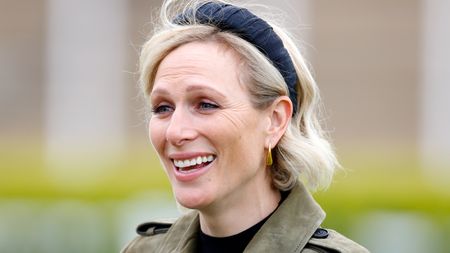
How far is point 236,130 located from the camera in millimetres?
3793

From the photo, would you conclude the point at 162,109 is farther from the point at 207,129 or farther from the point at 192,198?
the point at 192,198

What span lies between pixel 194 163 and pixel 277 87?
15.2 inches

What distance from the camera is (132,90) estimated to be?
13820mm

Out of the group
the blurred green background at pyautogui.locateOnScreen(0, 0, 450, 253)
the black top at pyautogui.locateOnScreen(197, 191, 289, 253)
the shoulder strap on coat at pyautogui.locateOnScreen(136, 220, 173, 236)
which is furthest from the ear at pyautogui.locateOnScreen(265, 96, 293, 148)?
→ the blurred green background at pyautogui.locateOnScreen(0, 0, 450, 253)

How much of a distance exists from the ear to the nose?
294mm

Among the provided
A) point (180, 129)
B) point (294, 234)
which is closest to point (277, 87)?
point (180, 129)

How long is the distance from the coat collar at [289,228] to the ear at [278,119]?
21cm

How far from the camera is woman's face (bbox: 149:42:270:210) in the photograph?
3775 millimetres

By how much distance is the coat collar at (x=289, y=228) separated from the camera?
3.87 metres

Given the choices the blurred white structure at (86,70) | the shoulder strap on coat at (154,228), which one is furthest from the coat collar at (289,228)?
the blurred white structure at (86,70)

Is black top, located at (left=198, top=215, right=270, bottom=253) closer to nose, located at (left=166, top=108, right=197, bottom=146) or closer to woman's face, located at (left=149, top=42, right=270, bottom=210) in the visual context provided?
woman's face, located at (left=149, top=42, right=270, bottom=210)

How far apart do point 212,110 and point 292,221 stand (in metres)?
0.47

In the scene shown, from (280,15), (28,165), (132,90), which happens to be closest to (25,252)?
(28,165)

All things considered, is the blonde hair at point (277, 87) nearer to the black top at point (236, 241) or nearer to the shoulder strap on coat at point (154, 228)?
the black top at point (236, 241)
